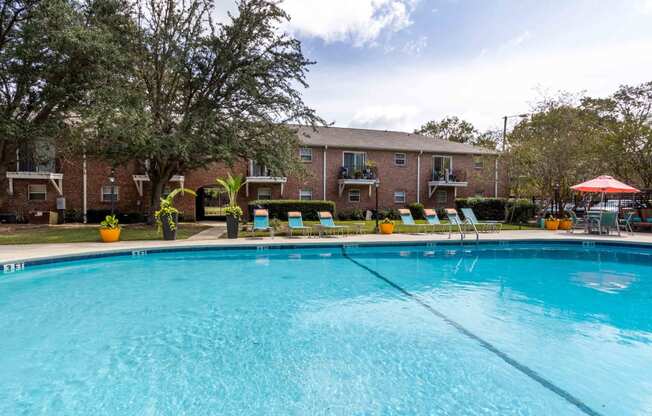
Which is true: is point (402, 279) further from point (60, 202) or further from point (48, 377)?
point (60, 202)

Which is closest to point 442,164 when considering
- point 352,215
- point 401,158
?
point 401,158

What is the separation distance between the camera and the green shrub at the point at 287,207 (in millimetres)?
20266

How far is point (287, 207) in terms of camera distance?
20.6m

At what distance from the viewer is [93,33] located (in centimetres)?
1228

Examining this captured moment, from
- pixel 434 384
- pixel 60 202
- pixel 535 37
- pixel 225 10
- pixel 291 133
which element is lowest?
pixel 434 384

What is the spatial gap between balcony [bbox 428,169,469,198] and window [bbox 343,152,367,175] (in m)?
5.09

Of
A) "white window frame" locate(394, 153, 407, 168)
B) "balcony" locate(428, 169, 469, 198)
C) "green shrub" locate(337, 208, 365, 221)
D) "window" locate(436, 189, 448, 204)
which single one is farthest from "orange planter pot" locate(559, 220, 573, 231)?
"green shrub" locate(337, 208, 365, 221)

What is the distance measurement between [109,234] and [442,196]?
842 inches

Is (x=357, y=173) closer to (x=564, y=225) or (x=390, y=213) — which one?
(x=390, y=213)

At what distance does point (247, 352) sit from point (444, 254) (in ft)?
30.3

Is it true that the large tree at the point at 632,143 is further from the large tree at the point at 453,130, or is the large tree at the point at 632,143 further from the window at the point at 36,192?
the window at the point at 36,192

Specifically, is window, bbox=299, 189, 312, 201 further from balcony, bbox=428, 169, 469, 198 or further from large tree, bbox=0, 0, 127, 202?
large tree, bbox=0, 0, 127, 202

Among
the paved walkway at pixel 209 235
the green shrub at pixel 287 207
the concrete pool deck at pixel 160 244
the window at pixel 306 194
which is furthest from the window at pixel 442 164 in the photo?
the paved walkway at pixel 209 235

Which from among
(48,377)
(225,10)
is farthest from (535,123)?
(48,377)
